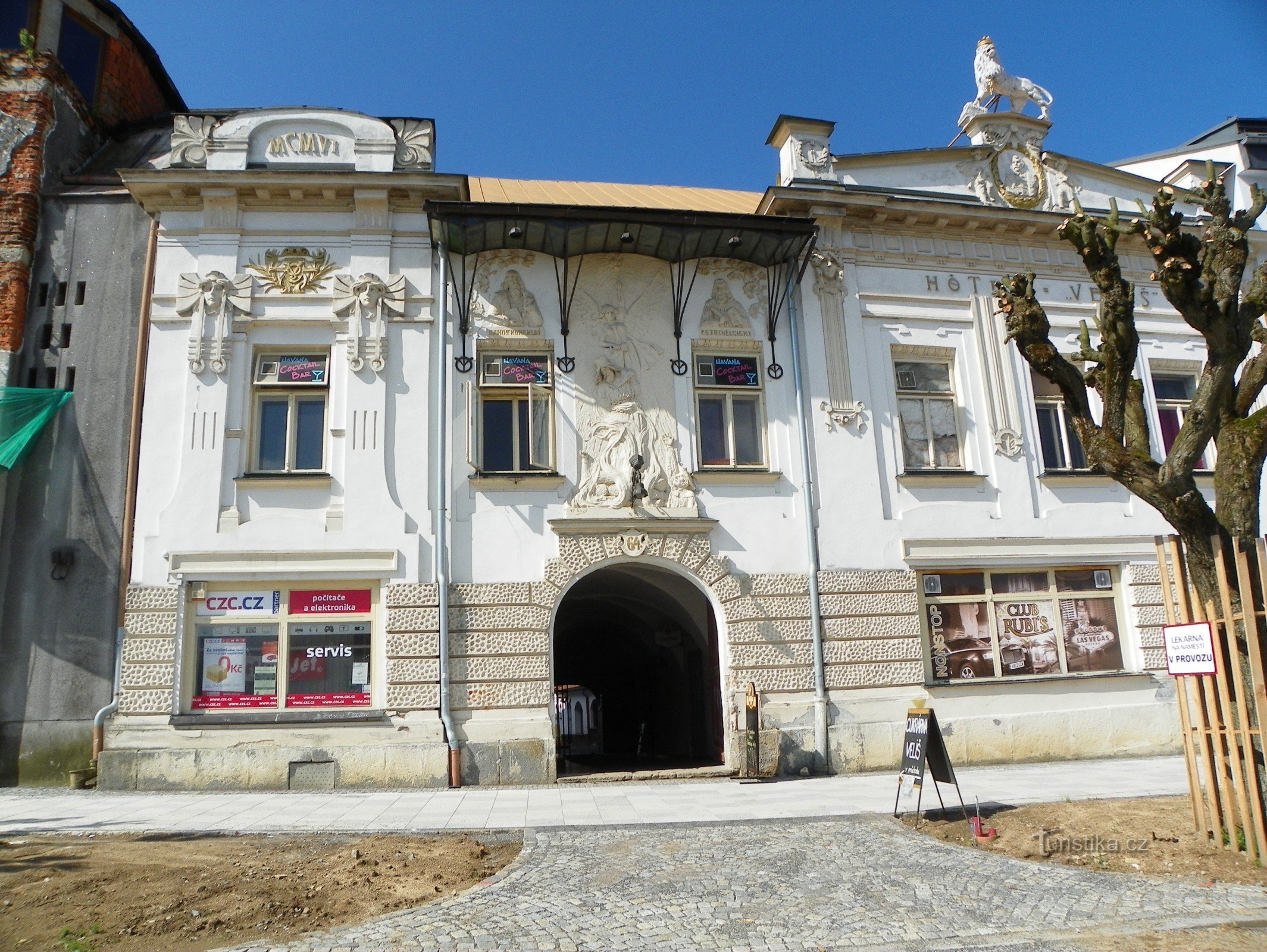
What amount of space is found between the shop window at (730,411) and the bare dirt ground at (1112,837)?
6825 mm

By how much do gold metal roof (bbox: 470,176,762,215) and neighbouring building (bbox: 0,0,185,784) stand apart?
6201 millimetres

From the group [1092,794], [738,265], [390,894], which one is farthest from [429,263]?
[1092,794]

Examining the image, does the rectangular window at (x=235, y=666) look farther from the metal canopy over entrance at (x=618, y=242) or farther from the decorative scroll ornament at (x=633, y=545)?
the decorative scroll ornament at (x=633, y=545)

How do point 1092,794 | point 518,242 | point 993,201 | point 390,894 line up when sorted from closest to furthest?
point 390,894 < point 1092,794 < point 518,242 < point 993,201

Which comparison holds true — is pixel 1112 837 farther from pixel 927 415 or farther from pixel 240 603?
pixel 240 603

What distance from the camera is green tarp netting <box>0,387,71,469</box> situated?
13.7m

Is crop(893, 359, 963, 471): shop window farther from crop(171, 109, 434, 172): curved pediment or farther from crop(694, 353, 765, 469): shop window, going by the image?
crop(171, 109, 434, 172): curved pediment

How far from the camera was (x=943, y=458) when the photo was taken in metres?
16.1

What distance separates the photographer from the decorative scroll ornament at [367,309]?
1458 centimetres

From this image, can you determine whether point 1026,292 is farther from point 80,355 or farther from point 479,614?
point 80,355


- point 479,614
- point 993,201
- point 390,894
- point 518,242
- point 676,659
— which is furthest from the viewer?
point 676,659

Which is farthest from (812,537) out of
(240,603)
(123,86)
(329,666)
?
(123,86)

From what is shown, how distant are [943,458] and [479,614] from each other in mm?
8100

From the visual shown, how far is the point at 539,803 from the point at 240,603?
17.9 feet
